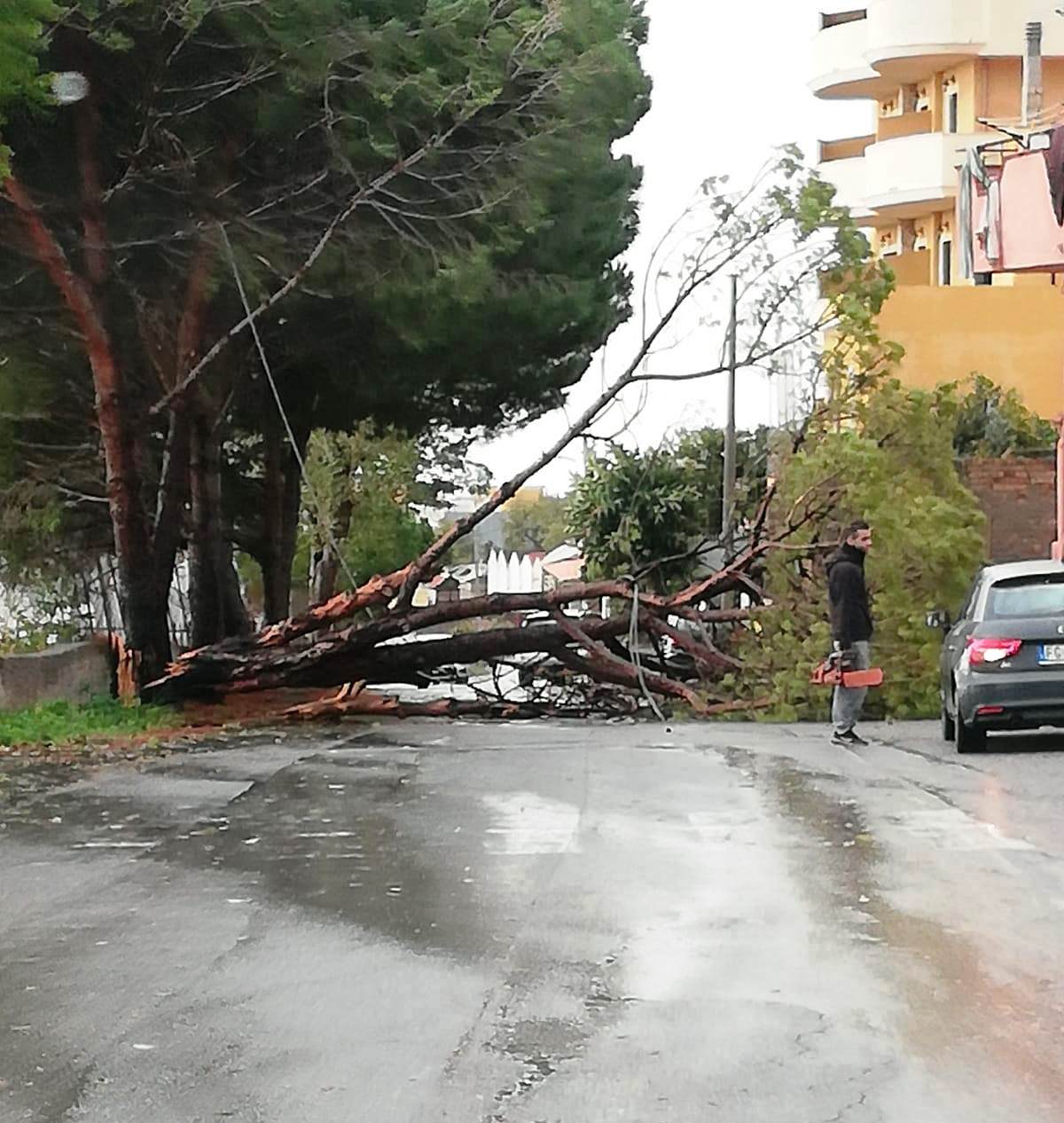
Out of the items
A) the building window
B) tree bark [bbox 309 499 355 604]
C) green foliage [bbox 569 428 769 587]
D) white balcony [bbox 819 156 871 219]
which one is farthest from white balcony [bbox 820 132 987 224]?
tree bark [bbox 309 499 355 604]

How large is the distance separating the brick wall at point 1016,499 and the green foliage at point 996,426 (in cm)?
473

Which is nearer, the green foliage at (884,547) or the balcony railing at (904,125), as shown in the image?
the green foliage at (884,547)

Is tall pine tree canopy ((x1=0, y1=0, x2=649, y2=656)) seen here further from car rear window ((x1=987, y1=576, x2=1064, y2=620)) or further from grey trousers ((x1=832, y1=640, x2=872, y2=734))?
car rear window ((x1=987, y1=576, x2=1064, y2=620))

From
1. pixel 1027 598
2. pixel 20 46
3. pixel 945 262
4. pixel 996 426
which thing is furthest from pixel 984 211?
pixel 20 46

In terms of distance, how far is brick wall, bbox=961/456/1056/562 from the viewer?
27328 mm

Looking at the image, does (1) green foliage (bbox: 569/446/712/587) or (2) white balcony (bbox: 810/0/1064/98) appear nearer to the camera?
(1) green foliage (bbox: 569/446/712/587)

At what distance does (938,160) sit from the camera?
4116cm

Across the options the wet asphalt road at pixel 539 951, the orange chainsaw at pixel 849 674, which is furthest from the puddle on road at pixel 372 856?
the orange chainsaw at pixel 849 674

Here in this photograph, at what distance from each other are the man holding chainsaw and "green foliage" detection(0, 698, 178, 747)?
7201 mm

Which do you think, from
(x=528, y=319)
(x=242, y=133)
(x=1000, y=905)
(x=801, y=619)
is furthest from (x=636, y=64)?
(x=1000, y=905)

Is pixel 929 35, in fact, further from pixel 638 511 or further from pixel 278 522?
pixel 278 522

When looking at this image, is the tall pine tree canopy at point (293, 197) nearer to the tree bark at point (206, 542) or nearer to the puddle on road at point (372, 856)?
the tree bark at point (206, 542)

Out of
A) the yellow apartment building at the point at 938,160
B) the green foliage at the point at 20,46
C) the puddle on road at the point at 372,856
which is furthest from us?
the yellow apartment building at the point at 938,160

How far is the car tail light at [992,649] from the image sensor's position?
53.0ft
